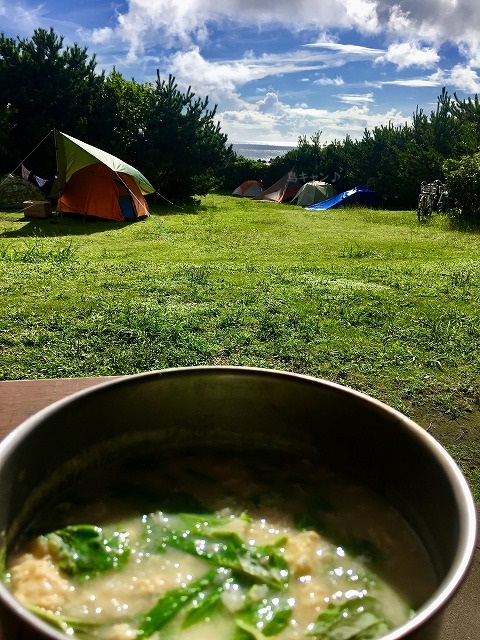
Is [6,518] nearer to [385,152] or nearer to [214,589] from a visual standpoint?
[214,589]

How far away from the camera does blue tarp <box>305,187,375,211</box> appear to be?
25.8 meters

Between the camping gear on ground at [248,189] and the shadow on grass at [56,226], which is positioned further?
the camping gear on ground at [248,189]

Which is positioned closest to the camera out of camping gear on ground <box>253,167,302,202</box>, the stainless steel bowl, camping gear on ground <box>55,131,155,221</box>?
the stainless steel bowl

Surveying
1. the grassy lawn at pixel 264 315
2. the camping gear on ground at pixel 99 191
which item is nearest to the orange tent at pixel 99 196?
the camping gear on ground at pixel 99 191

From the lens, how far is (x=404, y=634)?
73 cm

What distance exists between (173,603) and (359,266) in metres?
8.14

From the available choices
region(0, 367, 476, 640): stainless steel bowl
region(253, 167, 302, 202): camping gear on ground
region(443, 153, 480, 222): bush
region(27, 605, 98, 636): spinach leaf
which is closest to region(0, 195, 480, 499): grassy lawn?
region(0, 367, 476, 640): stainless steel bowl

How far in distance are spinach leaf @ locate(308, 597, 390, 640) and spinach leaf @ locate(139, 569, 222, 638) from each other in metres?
0.22

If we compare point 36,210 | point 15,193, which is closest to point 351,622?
point 36,210

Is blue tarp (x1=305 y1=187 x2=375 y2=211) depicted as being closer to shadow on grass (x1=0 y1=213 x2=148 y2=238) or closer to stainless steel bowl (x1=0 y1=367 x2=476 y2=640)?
shadow on grass (x1=0 y1=213 x2=148 y2=238)

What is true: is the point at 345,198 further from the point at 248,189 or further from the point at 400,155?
the point at 248,189

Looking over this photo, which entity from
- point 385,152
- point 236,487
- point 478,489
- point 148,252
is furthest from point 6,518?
point 385,152

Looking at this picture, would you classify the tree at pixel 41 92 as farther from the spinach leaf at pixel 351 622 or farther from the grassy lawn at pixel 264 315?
the spinach leaf at pixel 351 622

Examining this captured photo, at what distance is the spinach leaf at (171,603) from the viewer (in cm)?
96
